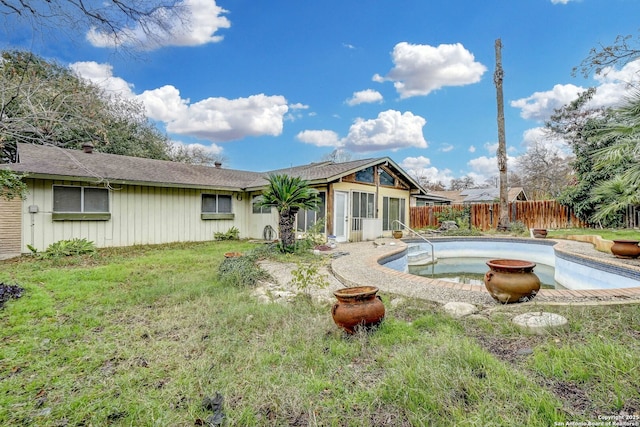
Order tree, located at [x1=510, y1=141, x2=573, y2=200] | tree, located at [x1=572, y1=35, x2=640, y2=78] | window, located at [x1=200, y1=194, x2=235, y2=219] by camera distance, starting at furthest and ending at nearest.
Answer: tree, located at [x1=510, y1=141, x2=573, y2=200]
window, located at [x1=200, y1=194, x2=235, y2=219]
tree, located at [x1=572, y1=35, x2=640, y2=78]

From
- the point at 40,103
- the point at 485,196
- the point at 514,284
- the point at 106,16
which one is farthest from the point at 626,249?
the point at 485,196

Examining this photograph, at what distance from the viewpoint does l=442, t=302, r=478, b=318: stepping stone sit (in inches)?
144

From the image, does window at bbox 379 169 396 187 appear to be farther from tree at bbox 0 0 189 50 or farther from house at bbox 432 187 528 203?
house at bbox 432 187 528 203

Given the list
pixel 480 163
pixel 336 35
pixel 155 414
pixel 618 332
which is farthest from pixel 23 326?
pixel 480 163

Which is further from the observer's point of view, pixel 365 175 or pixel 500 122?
pixel 500 122

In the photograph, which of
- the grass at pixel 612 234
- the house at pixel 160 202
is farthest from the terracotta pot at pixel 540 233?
the house at pixel 160 202

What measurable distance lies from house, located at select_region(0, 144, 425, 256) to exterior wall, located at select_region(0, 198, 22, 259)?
21 millimetres

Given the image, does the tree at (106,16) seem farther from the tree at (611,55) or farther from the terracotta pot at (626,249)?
the terracotta pot at (626,249)

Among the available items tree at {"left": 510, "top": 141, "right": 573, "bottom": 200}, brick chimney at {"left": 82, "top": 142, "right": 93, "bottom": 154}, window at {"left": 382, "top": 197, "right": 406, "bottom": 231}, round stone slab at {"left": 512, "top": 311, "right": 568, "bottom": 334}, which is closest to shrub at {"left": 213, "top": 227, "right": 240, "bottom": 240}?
brick chimney at {"left": 82, "top": 142, "right": 93, "bottom": 154}

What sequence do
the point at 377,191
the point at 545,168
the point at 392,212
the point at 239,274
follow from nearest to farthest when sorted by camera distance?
1. the point at 239,274
2. the point at 377,191
3. the point at 392,212
4. the point at 545,168

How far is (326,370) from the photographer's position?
8.21ft

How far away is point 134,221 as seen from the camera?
413 inches

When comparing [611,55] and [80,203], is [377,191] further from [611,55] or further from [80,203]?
[80,203]

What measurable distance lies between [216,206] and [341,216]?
5.63 metres
